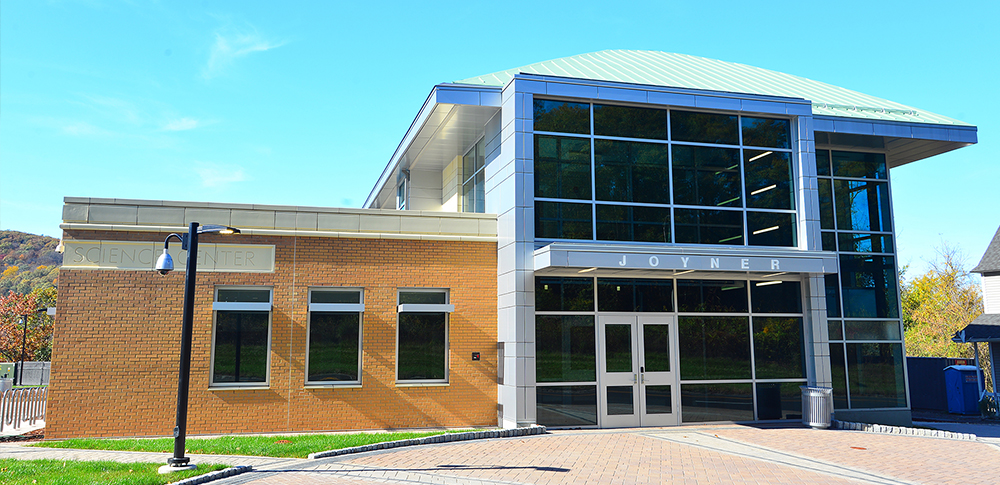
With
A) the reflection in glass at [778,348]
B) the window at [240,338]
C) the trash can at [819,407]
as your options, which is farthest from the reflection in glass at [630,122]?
the window at [240,338]

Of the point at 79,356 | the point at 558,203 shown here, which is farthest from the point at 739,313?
the point at 79,356

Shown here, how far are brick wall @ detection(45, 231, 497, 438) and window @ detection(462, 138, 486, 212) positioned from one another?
256cm

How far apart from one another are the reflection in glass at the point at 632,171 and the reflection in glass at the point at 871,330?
6.28m

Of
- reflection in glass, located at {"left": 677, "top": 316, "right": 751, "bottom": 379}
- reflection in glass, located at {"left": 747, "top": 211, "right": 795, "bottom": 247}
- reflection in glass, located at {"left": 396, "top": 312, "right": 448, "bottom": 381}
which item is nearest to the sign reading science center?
reflection in glass, located at {"left": 396, "top": 312, "right": 448, "bottom": 381}

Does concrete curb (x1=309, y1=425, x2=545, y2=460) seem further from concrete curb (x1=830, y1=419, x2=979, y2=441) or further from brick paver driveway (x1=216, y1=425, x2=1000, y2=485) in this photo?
concrete curb (x1=830, y1=419, x2=979, y2=441)

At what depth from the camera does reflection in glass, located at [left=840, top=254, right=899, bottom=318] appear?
1781 cm

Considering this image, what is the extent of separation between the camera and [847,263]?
1808 cm

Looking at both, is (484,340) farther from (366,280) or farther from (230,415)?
(230,415)

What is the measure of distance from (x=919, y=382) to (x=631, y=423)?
13103mm

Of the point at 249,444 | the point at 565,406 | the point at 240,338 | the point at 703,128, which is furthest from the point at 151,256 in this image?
the point at 703,128

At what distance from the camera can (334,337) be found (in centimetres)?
1495

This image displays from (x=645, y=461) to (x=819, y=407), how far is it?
616cm

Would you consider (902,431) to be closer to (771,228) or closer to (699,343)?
(699,343)

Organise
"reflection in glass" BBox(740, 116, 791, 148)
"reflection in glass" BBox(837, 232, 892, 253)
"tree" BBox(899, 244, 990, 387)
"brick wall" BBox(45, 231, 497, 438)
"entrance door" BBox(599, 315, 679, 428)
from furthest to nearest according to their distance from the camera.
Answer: "tree" BBox(899, 244, 990, 387)
"reflection in glass" BBox(837, 232, 892, 253)
"reflection in glass" BBox(740, 116, 791, 148)
"entrance door" BBox(599, 315, 679, 428)
"brick wall" BBox(45, 231, 497, 438)
